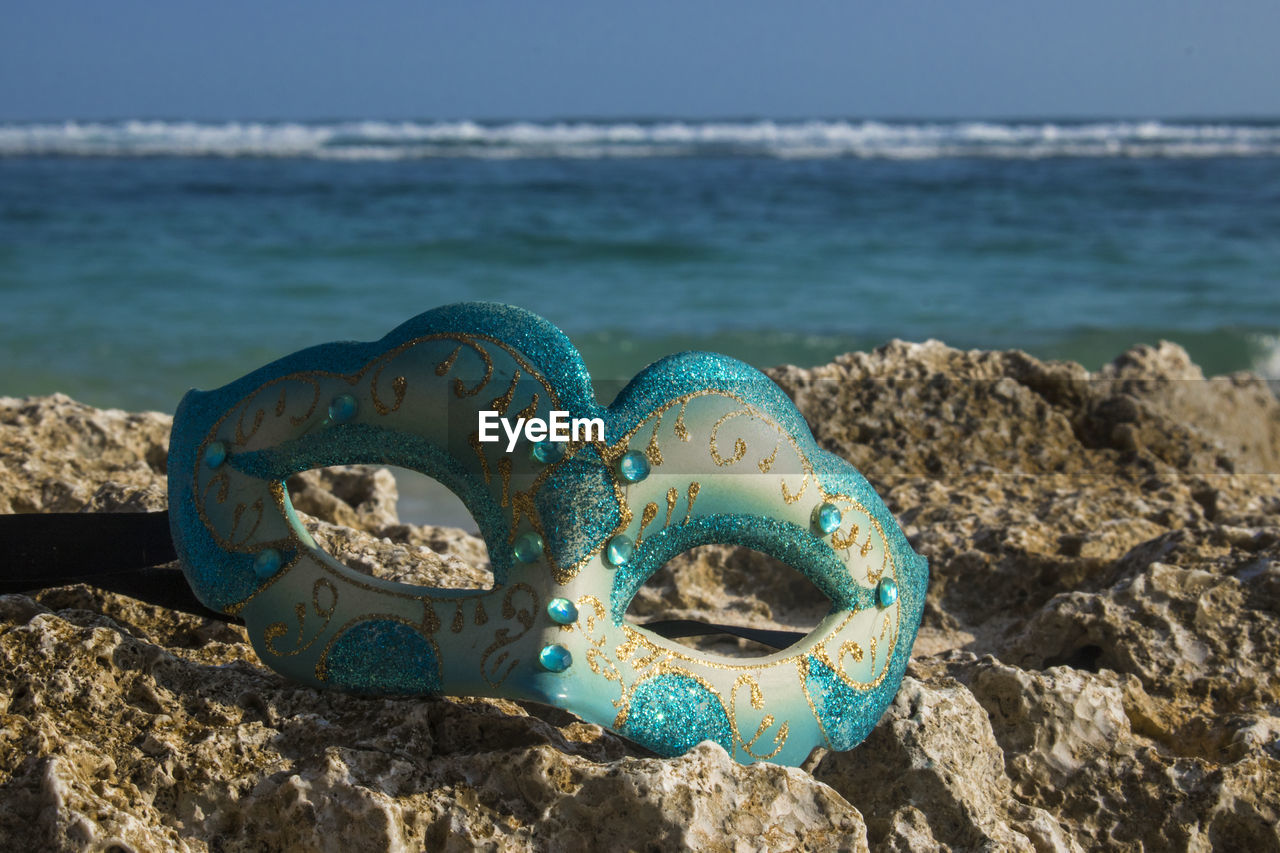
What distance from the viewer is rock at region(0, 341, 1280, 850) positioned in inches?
45.1

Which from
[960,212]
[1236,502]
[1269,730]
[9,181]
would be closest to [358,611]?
[1269,730]

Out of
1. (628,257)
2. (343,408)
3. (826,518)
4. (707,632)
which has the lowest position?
(628,257)

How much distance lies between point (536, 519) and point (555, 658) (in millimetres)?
153

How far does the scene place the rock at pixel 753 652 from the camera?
115cm

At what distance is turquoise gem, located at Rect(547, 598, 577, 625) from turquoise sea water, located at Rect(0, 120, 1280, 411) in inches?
162

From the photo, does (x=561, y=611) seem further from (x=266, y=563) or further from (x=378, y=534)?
(x=378, y=534)

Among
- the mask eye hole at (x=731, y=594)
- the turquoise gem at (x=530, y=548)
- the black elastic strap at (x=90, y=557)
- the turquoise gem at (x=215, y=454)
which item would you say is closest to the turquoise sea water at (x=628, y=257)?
the mask eye hole at (x=731, y=594)

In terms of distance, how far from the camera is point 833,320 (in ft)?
22.6

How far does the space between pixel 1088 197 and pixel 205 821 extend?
41.0 feet

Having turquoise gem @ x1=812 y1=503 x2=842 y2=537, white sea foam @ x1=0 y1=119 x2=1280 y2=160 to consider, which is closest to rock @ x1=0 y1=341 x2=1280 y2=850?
turquoise gem @ x1=812 y1=503 x2=842 y2=537

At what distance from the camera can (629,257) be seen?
8703 mm

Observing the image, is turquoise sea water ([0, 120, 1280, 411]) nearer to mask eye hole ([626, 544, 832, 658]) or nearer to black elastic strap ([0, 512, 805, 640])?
mask eye hole ([626, 544, 832, 658])

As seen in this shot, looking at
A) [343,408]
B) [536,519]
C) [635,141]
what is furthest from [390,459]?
[635,141]

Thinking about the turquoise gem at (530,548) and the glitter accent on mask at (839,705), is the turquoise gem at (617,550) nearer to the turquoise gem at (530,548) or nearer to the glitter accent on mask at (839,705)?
the turquoise gem at (530,548)
